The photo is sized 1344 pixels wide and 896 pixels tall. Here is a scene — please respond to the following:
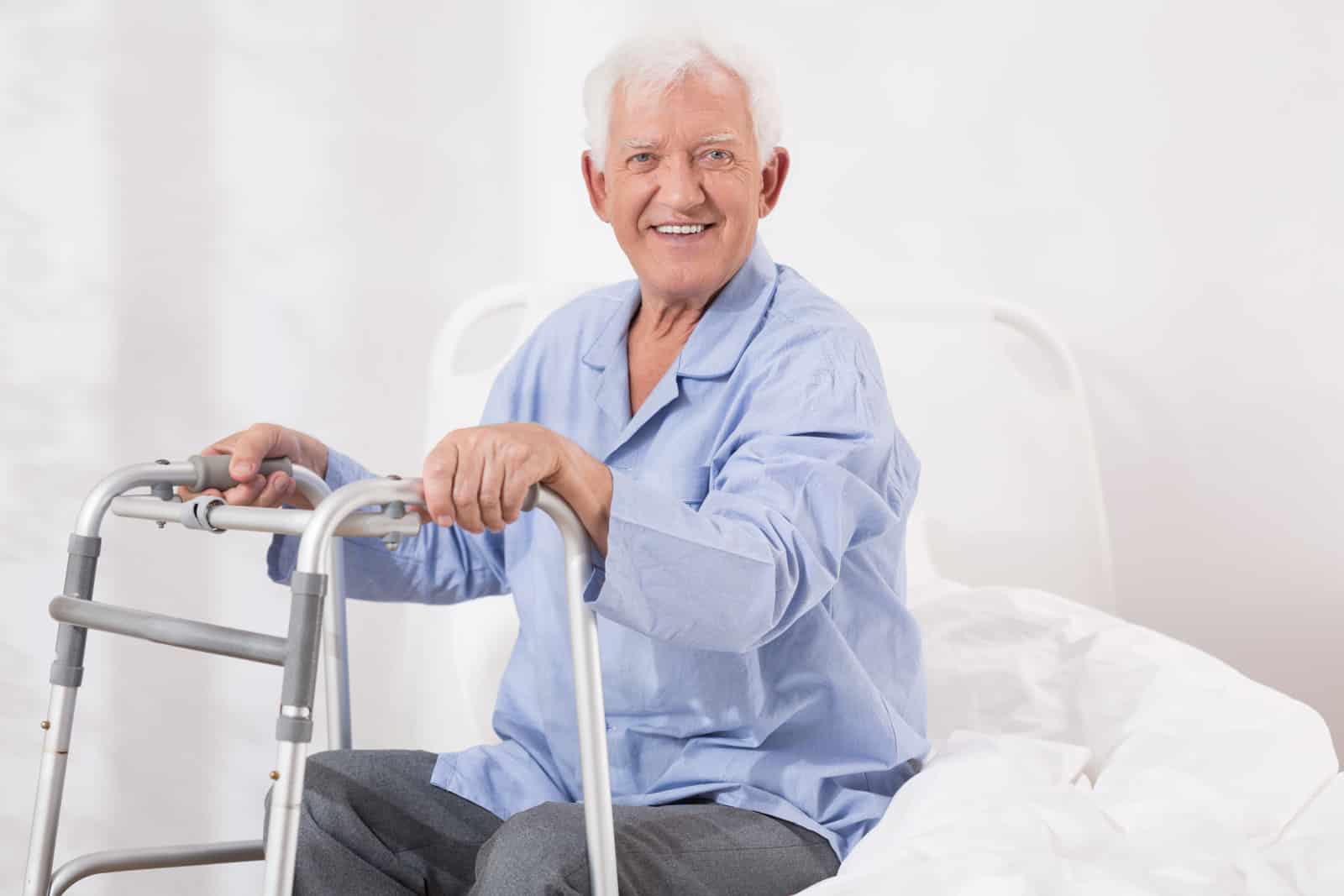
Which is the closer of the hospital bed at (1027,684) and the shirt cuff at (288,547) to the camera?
the hospital bed at (1027,684)

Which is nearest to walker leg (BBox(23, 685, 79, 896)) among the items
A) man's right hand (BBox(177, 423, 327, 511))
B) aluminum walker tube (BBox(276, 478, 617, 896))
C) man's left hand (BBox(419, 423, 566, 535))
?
man's right hand (BBox(177, 423, 327, 511))

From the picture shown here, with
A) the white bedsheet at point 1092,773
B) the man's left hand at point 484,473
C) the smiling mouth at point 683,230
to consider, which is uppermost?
the smiling mouth at point 683,230

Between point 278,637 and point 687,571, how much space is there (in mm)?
332

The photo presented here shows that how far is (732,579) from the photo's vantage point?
113 cm

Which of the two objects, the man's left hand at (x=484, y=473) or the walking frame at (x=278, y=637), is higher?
the man's left hand at (x=484, y=473)

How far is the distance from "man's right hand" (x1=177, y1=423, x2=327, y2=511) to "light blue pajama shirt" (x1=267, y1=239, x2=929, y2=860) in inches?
3.2

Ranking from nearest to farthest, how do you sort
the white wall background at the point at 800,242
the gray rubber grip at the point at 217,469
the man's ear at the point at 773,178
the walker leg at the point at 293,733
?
the walker leg at the point at 293,733 → the gray rubber grip at the point at 217,469 → the man's ear at the point at 773,178 → the white wall background at the point at 800,242

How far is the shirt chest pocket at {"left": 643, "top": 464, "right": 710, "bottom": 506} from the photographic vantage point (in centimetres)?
139

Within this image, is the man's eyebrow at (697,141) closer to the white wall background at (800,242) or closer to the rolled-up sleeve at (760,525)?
the rolled-up sleeve at (760,525)

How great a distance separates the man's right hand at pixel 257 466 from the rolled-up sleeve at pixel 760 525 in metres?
0.41

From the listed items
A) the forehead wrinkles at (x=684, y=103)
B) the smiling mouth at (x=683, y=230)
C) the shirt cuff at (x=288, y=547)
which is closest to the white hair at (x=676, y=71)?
the forehead wrinkles at (x=684, y=103)

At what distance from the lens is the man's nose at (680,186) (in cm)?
144

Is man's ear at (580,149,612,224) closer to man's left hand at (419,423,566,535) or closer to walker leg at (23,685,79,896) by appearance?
man's left hand at (419,423,566,535)

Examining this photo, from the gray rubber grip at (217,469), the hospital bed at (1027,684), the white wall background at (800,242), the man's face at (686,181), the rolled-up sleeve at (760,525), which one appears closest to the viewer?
the rolled-up sleeve at (760,525)
